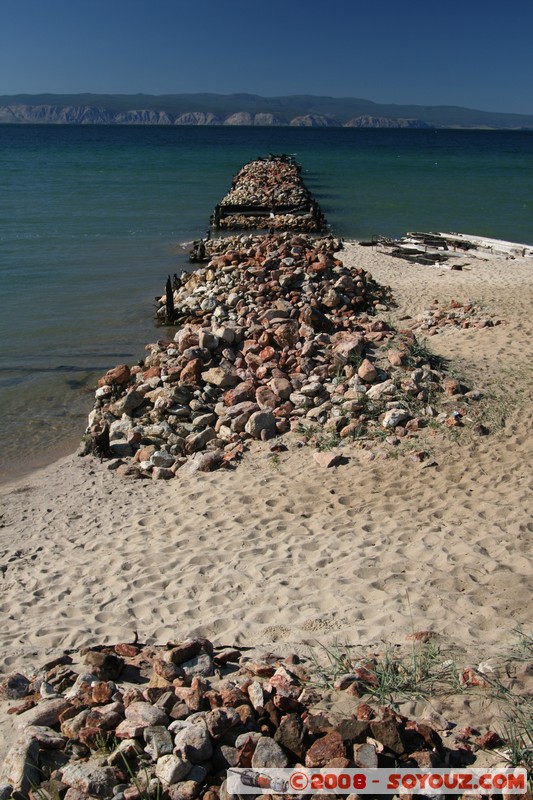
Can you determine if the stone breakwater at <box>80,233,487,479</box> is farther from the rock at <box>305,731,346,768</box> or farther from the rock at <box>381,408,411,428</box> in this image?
the rock at <box>305,731,346,768</box>

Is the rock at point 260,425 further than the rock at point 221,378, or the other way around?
the rock at point 221,378

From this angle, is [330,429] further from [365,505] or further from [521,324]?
[521,324]

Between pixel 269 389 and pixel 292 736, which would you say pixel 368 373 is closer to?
pixel 269 389

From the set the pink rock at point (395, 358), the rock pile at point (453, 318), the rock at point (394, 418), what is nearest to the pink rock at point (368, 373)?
the pink rock at point (395, 358)

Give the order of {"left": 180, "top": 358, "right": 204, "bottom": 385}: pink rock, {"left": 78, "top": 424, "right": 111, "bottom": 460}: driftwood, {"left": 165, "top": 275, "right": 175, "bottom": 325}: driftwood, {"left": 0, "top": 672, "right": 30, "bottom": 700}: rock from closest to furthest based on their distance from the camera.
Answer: {"left": 0, "top": 672, "right": 30, "bottom": 700}: rock → {"left": 78, "top": 424, "right": 111, "bottom": 460}: driftwood → {"left": 180, "top": 358, "right": 204, "bottom": 385}: pink rock → {"left": 165, "top": 275, "right": 175, "bottom": 325}: driftwood

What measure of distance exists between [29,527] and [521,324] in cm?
789

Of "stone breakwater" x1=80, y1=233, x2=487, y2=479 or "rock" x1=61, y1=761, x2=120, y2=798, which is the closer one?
"rock" x1=61, y1=761, x2=120, y2=798

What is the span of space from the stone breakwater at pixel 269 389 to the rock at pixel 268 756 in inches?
174

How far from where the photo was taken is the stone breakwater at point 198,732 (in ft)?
10.5

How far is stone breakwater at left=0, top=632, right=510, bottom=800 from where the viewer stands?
10.5ft

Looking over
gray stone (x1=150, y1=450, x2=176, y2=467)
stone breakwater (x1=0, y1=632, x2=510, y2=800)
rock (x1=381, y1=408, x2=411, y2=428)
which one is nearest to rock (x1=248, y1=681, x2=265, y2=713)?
stone breakwater (x1=0, y1=632, x2=510, y2=800)

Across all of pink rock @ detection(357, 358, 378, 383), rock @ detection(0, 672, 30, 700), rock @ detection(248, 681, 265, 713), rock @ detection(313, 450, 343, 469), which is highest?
pink rock @ detection(357, 358, 378, 383)

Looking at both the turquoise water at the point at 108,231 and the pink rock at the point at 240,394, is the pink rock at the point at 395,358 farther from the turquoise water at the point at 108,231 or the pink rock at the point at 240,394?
the turquoise water at the point at 108,231

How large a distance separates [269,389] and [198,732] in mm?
5646
